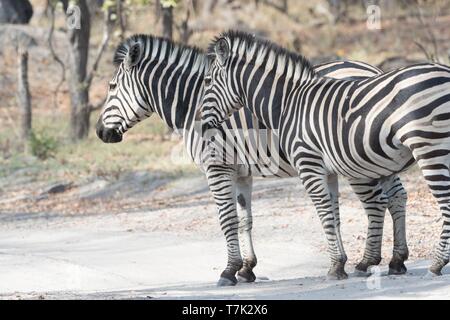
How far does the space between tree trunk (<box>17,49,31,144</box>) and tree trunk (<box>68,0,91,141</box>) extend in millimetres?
979

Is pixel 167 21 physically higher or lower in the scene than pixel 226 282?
higher

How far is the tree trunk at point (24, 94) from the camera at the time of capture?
21.4 metres

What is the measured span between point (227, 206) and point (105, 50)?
835 inches

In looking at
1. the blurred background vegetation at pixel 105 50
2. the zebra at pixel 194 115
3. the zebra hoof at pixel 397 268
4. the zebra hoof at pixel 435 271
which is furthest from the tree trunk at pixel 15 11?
the zebra hoof at pixel 435 271

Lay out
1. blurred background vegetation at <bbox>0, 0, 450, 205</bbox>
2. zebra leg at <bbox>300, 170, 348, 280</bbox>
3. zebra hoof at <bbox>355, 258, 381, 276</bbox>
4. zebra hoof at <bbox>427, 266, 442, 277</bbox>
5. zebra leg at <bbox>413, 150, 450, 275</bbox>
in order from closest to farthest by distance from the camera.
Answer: zebra leg at <bbox>413, 150, 450, 275</bbox> < zebra hoof at <bbox>427, 266, 442, 277</bbox> < zebra leg at <bbox>300, 170, 348, 280</bbox> < zebra hoof at <bbox>355, 258, 381, 276</bbox> < blurred background vegetation at <bbox>0, 0, 450, 205</bbox>

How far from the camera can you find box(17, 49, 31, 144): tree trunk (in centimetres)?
2144

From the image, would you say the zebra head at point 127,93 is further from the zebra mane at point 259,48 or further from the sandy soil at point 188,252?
the sandy soil at point 188,252

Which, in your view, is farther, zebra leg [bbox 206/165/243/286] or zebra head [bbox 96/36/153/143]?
zebra head [bbox 96/36/153/143]

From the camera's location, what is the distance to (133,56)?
367 inches

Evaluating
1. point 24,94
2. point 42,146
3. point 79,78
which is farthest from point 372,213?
point 24,94

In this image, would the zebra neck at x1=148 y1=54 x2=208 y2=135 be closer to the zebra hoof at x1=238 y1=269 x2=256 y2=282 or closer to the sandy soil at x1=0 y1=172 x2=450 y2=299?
the zebra hoof at x1=238 y1=269 x2=256 y2=282

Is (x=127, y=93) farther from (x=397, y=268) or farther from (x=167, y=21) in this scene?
(x=167, y=21)

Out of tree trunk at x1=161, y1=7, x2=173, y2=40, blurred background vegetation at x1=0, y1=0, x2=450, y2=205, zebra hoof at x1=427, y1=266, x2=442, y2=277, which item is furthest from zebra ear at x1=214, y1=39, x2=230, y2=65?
tree trunk at x1=161, y1=7, x2=173, y2=40
